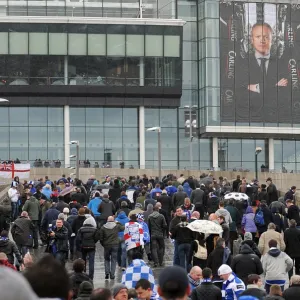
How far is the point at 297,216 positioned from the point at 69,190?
716 centimetres

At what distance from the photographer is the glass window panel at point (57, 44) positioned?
68.9 m

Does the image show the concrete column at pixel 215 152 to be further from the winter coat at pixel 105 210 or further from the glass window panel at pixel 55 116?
the winter coat at pixel 105 210

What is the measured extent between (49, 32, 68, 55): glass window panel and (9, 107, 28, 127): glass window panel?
170 inches

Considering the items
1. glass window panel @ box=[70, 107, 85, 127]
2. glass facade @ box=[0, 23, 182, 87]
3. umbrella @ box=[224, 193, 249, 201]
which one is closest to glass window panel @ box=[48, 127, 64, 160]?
glass window panel @ box=[70, 107, 85, 127]

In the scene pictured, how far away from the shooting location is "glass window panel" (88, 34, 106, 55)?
69.2 metres

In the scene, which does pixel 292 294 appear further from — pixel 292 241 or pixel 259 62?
pixel 259 62

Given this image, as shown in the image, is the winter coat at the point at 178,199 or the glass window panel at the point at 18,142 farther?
the glass window panel at the point at 18,142

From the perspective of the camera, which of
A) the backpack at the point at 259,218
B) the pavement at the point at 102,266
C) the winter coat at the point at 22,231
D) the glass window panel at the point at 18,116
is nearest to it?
the pavement at the point at 102,266

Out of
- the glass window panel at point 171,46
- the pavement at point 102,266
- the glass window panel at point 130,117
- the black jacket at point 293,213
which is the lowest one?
the pavement at point 102,266

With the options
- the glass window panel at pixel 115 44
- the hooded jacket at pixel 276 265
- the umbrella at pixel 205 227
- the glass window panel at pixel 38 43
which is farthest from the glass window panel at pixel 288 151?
the hooded jacket at pixel 276 265

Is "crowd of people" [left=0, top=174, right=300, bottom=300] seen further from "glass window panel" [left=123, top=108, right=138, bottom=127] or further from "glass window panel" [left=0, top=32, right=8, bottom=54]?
"glass window panel" [left=123, top=108, right=138, bottom=127]

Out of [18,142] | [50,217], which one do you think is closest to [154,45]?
[18,142]

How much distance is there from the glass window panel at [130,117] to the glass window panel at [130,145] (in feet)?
1.33

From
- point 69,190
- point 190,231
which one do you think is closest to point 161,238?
point 190,231
